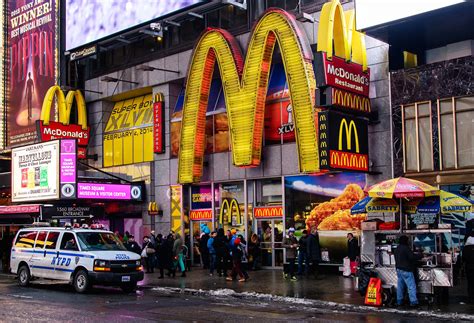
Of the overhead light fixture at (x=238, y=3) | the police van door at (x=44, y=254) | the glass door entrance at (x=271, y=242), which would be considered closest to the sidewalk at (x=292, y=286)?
the glass door entrance at (x=271, y=242)

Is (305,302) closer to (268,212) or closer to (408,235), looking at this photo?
(408,235)

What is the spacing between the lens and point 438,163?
2158cm

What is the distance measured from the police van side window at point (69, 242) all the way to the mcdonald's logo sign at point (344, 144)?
8.23 metres

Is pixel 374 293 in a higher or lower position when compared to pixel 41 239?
lower

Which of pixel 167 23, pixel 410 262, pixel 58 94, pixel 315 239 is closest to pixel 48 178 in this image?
pixel 58 94

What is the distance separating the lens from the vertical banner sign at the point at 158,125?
30.9m

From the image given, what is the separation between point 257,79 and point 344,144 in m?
5.35

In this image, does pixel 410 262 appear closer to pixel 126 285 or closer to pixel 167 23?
pixel 126 285

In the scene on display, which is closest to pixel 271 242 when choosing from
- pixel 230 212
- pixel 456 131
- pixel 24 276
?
pixel 230 212

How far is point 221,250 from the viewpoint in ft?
75.2

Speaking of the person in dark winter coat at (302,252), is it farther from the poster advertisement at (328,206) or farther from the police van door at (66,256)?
the police van door at (66,256)

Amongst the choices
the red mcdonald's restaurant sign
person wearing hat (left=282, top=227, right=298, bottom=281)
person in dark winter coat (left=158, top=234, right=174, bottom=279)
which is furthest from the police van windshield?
the red mcdonald's restaurant sign

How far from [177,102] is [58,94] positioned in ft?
23.8

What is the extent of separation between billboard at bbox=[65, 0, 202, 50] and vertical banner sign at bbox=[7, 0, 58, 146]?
1.69m
